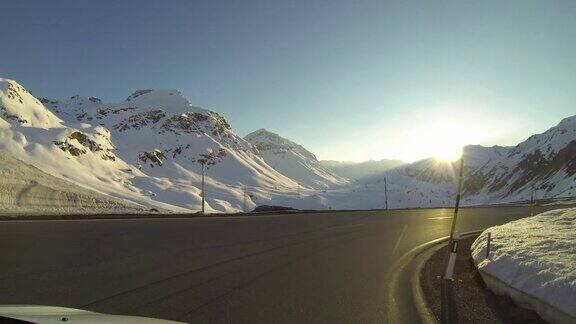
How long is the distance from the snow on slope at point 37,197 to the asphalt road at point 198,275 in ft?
59.8

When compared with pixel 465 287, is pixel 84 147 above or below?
above

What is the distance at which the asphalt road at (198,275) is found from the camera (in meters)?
8.05

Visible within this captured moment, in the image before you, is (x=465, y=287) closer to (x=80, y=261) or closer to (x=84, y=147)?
(x=80, y=261)

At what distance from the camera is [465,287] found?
1156 cm

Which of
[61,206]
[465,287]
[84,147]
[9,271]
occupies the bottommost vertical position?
[465,287]

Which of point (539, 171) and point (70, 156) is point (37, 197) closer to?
point (70, 156)

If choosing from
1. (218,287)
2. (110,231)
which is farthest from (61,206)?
(218,287)

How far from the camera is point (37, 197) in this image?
38.2 meters

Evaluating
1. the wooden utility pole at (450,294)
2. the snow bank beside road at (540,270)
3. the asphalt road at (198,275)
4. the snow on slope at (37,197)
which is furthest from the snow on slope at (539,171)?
the wooden utility pole at (450,294)

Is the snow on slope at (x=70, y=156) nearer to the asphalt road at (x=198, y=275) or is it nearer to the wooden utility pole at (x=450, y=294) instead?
the asphalt road at (x=198, y=275)

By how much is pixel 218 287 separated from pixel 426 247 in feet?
40.7

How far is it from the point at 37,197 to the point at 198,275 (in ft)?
104

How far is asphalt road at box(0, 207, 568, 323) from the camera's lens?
805 cm

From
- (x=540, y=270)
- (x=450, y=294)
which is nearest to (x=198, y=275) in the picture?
(x=450, y=294)
